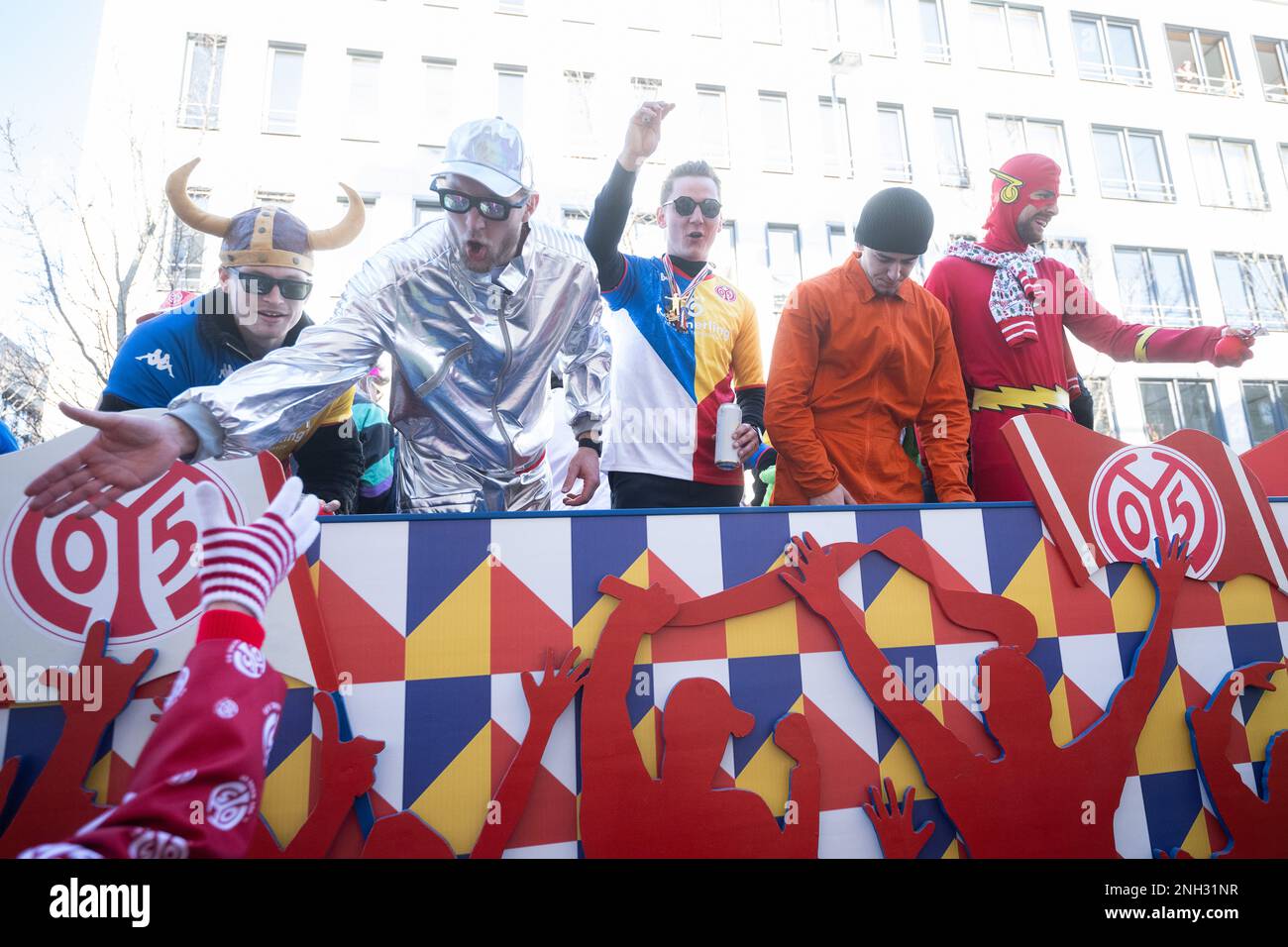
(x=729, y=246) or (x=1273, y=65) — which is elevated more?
(x=1273, y=65)

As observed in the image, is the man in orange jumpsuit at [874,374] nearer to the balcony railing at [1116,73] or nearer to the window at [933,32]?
the window at [933,32]

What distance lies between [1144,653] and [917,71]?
17.7 meters

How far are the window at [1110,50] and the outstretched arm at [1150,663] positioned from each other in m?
19.7

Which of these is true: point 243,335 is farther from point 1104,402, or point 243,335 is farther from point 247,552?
point 1104,402

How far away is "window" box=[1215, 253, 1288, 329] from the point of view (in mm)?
15984

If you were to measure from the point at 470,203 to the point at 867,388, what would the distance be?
1.41 metres

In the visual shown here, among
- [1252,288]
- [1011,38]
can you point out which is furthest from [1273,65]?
[1011,38]

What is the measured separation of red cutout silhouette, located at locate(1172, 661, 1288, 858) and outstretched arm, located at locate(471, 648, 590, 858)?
5.08ft

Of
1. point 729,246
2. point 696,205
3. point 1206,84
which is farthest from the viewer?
point 1206,84

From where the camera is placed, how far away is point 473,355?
7.98ft

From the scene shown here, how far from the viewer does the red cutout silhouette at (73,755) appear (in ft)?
4.88

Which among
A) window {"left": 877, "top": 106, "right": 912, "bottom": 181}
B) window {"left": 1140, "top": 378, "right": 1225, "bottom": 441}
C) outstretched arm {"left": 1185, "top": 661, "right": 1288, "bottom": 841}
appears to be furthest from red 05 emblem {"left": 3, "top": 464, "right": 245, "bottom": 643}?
window {"left": 1140, "top": 378, "right": 1225, "bottom": 441}

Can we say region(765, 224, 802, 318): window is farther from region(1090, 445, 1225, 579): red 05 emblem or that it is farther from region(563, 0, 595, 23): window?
region(1090, 445, 1225, 579): red 05 emblem
